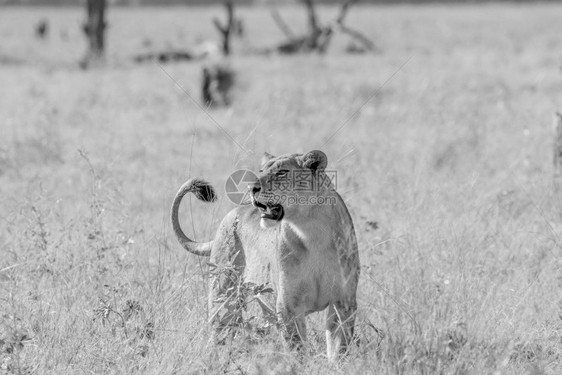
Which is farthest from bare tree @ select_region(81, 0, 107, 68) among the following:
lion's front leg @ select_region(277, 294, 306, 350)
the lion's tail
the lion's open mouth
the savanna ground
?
lion's front leg @ select_region(277, 294, 306, 350)

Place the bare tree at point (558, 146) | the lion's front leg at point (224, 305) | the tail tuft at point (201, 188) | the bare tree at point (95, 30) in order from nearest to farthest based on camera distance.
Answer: the lion's front leg at point (224, 305) → the tail tuft at point (201, 188) → the bare tree at point (558, 146) → the bare tree at point (95, 30)

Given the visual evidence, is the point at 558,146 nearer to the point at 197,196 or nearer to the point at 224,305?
the point at 197,196

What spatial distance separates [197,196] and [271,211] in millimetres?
766

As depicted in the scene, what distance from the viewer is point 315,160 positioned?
4.48 meters

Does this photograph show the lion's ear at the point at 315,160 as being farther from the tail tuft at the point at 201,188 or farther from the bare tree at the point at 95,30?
the bare tree at the point at 95,30

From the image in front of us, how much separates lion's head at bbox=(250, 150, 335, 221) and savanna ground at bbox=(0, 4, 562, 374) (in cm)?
67

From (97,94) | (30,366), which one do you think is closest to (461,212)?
(30,366)

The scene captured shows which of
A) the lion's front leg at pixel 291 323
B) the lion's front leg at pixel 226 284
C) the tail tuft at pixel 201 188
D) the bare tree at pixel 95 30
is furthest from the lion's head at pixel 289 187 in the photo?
the bare tree at pixel 95 30

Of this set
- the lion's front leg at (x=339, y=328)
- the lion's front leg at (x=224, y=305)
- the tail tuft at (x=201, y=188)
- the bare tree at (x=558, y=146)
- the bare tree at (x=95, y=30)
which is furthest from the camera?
the bare tree at (x=95, y=30)

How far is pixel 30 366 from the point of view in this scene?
4441mm

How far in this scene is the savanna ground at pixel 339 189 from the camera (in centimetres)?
455

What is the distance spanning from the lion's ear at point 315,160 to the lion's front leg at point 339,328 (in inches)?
27.3

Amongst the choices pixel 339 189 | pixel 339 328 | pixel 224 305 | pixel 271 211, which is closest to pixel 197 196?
pixel 271 211

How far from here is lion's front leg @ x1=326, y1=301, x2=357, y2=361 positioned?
4.46 m
